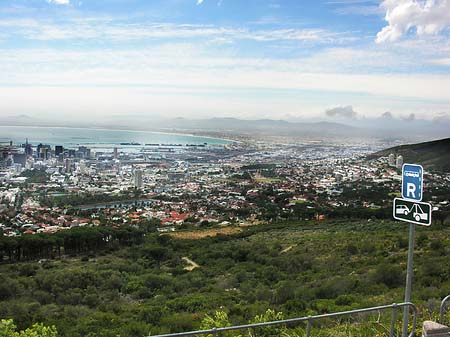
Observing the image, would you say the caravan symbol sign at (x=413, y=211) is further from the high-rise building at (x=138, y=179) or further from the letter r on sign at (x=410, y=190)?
the high-rise building at (x=138, y=179)

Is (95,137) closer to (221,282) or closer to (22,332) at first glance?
(221,282)

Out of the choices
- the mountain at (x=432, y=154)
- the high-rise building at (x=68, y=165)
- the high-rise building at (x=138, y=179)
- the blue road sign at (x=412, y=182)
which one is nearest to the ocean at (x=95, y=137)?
the high-rise building at (x=68, y=165)

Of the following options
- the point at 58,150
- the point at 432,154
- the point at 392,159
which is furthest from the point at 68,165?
the point at 432,154

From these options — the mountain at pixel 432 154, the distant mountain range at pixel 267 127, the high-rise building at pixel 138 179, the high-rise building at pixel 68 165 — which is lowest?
the high-rise building at pixel 138 179

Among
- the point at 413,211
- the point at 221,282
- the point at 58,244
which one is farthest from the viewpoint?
the point at 58,244

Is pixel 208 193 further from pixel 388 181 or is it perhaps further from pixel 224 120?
pixel 224 120
